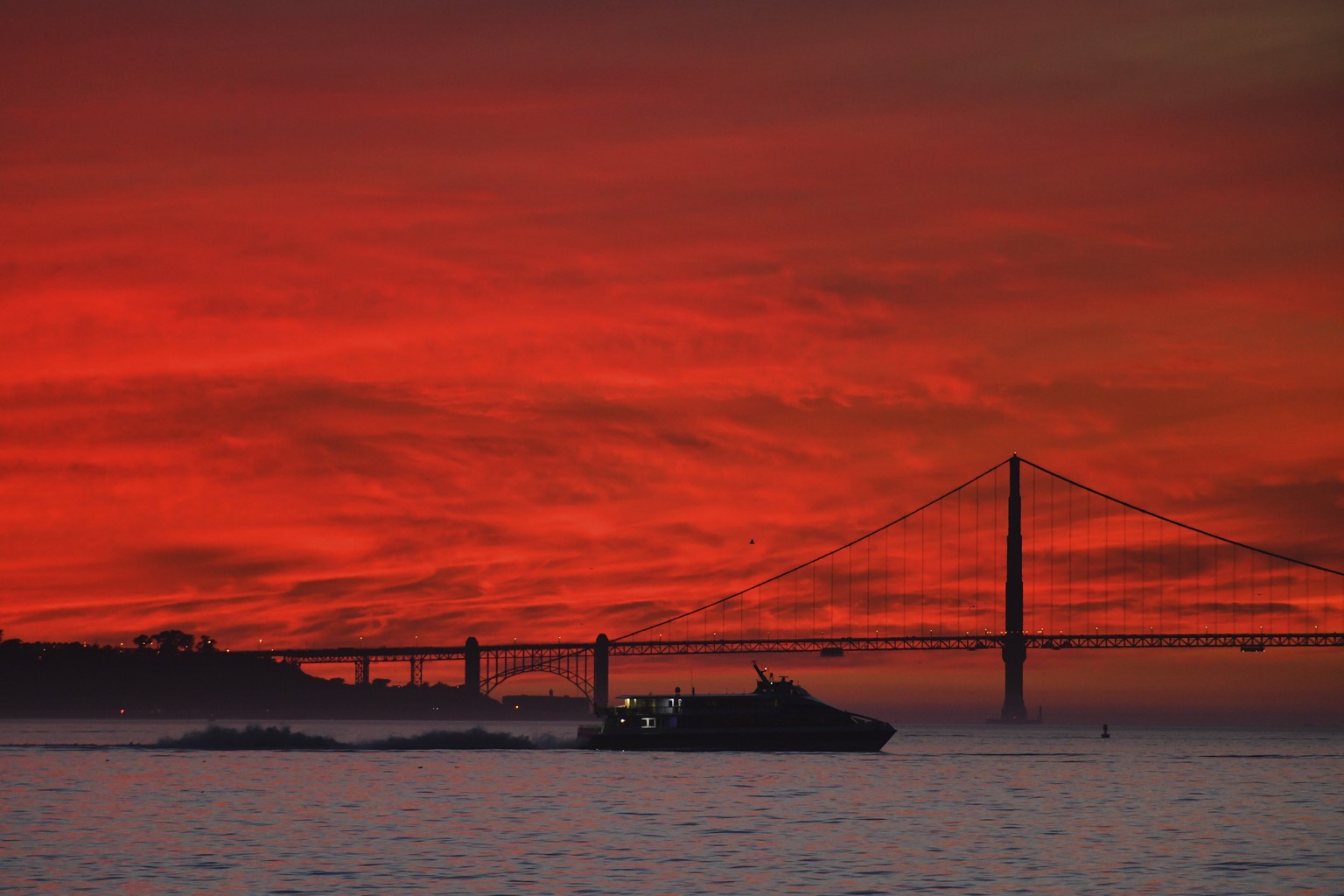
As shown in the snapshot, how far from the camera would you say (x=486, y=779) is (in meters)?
98.2

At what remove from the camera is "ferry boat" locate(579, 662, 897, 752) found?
371 ft

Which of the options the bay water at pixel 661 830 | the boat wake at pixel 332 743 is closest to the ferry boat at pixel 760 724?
the bay water at pixel 661 830

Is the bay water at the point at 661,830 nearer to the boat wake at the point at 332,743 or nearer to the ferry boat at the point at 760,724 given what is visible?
the ferry boat at the point at 760,724

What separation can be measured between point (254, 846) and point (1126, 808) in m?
39.1

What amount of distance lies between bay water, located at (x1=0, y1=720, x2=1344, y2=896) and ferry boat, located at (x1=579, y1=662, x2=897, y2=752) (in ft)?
5.65

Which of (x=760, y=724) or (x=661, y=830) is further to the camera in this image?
(x=760, y=724)

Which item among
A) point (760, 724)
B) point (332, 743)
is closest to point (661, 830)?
point (760, 724)

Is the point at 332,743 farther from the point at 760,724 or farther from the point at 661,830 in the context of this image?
the point at 661,830

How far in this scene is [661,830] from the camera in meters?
60.6

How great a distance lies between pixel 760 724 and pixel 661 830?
54.5 metres

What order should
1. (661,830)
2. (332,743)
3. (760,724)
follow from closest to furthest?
(661,830) → (760,724) → (332,743)

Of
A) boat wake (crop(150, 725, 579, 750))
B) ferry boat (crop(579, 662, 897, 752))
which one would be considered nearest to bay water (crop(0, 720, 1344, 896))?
ferry boat (crop(579, 662, 897, 752))

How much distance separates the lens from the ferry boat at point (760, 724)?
11319 cm

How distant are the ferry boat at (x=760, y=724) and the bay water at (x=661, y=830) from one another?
1722mm
